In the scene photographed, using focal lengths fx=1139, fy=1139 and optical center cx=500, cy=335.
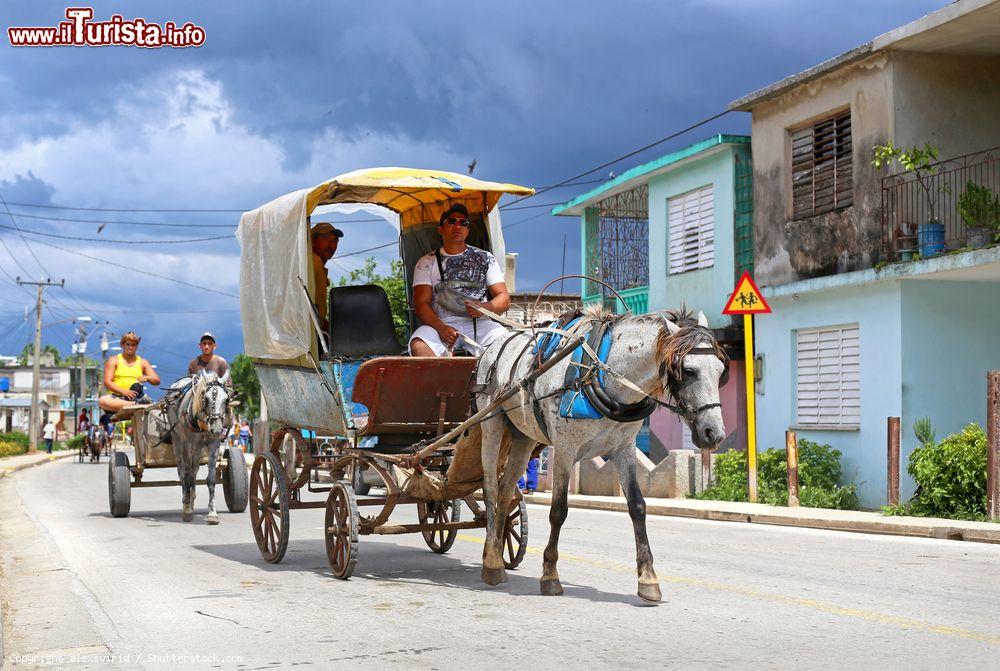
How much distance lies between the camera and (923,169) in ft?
58.6

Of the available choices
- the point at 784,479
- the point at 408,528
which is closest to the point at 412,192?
the point at 408,528

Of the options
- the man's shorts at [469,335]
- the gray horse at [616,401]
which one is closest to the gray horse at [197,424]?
the man's shorts at [469,335]

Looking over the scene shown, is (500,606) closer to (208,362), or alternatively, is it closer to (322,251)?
(322,251)

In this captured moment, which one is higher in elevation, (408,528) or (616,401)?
(616,401)

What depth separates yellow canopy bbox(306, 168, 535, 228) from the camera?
9.88 meters

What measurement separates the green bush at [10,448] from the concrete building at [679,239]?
3035 centimetres

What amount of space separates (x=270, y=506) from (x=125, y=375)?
293 inches

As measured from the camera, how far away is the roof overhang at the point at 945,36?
53.5ft

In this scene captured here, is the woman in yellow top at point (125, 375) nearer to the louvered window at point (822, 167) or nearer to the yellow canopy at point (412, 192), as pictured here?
the yellow canopy at point (412, 192)

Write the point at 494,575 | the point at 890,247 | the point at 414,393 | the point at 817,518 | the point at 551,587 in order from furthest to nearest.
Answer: the point at 890,247, the point at 817,518, the point at 414,393, the point at 494,575, the point at 551,587

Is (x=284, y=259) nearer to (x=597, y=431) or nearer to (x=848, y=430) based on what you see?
(x=597, y=431)

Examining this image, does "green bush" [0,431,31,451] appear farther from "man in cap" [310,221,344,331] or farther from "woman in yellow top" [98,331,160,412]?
"man in cap" [310,221,344,331]

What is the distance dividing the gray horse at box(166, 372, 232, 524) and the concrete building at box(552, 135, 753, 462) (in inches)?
379

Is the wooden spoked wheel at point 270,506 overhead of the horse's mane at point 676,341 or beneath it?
beneath
